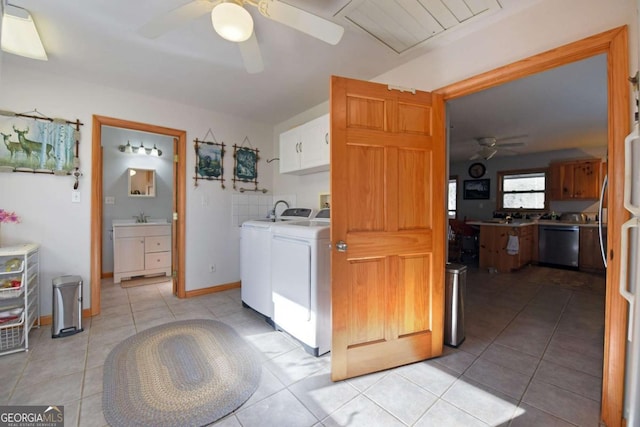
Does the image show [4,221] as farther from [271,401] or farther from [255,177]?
[271,401]

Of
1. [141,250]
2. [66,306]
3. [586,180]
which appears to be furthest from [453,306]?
[586,180]

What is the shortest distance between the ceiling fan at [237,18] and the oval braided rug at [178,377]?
210cm

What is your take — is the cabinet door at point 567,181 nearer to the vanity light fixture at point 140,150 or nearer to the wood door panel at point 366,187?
the wood door panel at point 366,187

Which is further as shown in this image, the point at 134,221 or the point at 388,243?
the point at 134,221

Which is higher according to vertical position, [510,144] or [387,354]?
[510,144]

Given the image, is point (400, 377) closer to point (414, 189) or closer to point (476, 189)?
point (414, 189)

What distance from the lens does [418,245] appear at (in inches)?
75.9

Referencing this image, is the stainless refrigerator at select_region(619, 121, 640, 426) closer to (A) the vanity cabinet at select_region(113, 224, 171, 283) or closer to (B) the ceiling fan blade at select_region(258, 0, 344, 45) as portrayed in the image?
(B) the ceiling fan blade at select_region(258, 0, 344, 45)

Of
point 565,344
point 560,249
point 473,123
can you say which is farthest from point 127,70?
point 560,249

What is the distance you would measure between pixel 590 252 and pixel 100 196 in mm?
→ 7459

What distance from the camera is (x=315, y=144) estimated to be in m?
2.74

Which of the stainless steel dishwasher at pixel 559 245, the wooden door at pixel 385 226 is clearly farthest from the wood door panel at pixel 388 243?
the stainless steel dishwasher at pixel 559 245

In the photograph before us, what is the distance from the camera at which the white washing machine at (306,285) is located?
2.02 meters

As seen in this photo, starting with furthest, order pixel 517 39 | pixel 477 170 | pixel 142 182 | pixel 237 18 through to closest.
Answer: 1. pixel 477 170
2. pixel 142 182
3. pixel 517 39
4. pixel 237 18
